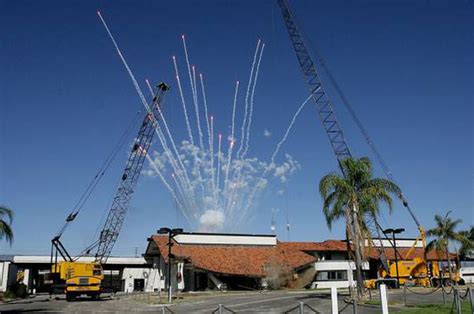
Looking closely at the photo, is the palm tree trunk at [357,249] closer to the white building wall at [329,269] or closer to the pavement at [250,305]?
the pavement at [250,305]

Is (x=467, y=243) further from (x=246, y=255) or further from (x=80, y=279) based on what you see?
(x=80, y=279)

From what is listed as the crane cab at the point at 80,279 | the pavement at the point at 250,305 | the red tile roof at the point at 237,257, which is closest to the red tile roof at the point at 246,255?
the red tile roof at the point at 237,257

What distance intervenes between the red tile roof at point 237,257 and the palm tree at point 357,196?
26600 millimetres

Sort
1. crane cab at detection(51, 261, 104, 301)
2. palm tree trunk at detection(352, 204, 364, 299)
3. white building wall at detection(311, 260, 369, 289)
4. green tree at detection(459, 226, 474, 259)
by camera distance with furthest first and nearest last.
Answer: white building wall at detection(311, 260, 369, 289) → green tree at detection(459, 226, 474, 259) → crane cab at detection(51, 261, 104, 301) → palm tree trunk at detection(352, 204, 364, 299)

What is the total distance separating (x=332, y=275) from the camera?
2549 inches

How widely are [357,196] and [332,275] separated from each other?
31856mm

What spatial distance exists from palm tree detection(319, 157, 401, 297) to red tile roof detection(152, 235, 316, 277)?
26600mm

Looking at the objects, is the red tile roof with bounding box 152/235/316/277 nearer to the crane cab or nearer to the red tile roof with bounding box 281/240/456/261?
the red tile roof with bounding box 281/240/456/261

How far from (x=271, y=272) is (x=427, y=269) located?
18.5 metres

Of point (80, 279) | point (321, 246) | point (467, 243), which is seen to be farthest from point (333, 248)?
point (80, 279)

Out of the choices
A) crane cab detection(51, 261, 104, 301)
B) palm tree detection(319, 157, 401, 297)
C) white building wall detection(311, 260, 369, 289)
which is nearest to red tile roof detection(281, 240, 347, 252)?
white building wall detection(311, 260, 369, 289)

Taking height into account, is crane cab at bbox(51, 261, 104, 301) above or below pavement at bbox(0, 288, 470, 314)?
above

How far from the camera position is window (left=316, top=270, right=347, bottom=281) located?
64.2 meters

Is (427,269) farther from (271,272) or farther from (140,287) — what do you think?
(140,287)
